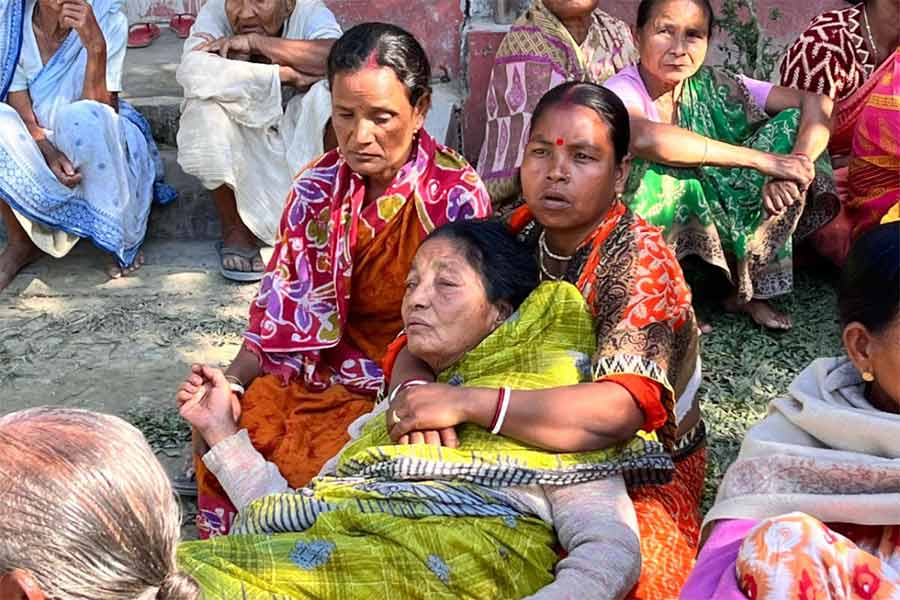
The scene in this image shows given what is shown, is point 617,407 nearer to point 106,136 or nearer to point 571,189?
point 571,189

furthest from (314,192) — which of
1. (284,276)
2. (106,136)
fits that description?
(106,136)

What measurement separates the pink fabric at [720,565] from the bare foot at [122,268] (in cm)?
415

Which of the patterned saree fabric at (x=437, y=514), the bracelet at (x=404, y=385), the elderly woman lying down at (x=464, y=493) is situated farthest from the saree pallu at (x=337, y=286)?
the patterned saree fabric at (x=437, y=514)

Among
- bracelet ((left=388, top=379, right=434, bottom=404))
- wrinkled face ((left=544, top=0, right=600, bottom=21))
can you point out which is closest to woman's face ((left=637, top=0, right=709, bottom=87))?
wrinkled face ((left=544, top=0, right=600, bottom=21))

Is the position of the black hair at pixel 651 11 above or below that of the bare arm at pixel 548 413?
above

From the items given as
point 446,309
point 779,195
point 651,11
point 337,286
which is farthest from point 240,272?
point 446,309

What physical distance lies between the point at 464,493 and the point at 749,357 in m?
2.24

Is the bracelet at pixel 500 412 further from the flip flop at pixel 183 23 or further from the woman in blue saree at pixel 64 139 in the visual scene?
the flip flop at pixel 183 23

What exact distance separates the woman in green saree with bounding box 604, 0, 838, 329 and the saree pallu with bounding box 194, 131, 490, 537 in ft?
4.40

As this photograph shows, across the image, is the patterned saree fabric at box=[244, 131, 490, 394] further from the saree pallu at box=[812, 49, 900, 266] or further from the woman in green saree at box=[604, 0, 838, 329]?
the saree pallu at box=[812, 49, 900, 266]

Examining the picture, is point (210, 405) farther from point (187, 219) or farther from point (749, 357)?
point (187, 219)

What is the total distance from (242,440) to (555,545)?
3.20ft

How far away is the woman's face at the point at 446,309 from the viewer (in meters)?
→ 2.85

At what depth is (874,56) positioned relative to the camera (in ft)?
15.6
